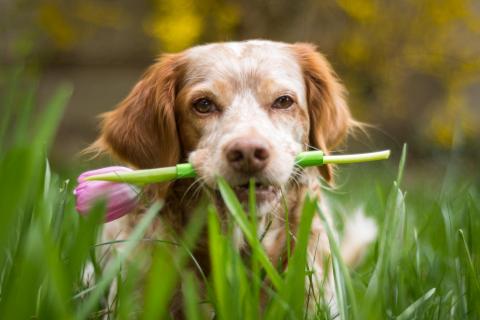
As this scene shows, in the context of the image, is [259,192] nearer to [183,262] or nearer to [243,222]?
[183,262]

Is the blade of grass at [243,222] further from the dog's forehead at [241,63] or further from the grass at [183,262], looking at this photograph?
the dog's forehead at [241,63]

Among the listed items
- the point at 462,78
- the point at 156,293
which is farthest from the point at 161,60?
the point at 462,78

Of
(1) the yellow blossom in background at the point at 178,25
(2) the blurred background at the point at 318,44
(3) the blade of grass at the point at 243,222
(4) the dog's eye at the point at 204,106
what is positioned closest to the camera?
(3) the blade of grass at the point at 243,222

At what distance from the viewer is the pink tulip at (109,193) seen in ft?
6.01

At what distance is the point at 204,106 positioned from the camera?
245 centimetres

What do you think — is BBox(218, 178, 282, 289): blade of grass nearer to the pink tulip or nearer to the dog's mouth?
the pink tulip

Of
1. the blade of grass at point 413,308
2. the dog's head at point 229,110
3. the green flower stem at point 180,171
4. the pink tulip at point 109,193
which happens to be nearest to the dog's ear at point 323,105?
the dog's head at point 229,110

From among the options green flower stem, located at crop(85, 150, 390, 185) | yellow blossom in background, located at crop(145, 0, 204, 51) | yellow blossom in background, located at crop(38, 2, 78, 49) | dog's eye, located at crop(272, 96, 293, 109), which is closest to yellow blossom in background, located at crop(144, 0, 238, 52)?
yellow blossom in background, located at crop(145, 0, 204, 51)

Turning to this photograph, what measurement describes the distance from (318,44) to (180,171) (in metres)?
5.59

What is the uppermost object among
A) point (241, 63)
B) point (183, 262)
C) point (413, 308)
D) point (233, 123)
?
point (241, 63)

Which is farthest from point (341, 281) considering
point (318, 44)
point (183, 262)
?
point (318, 44)

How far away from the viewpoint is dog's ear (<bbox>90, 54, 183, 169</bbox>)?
250 cm

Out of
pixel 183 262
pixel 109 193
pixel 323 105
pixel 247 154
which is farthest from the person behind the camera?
pixel 323 105

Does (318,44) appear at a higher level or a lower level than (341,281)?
higher
